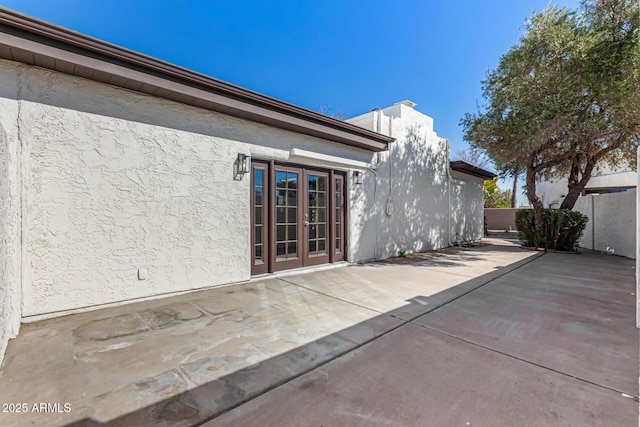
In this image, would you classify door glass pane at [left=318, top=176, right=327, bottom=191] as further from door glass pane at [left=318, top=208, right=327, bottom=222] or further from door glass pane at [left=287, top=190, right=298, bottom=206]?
door glass pane at [left=287, top=190, right=298, bottom=206]

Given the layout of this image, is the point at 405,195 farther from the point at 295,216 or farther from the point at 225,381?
the point at 225,381

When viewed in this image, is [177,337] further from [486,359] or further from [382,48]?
[382,48]

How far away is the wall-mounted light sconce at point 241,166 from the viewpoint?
4949mm

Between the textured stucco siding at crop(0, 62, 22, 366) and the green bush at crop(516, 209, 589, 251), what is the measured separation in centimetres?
1247

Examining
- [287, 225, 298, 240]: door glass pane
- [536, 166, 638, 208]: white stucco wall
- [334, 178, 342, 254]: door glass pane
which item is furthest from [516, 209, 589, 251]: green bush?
[287, 225, 298, 240]: door glass pane

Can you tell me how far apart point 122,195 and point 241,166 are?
181cm

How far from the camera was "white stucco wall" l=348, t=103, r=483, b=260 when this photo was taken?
7.42 meters

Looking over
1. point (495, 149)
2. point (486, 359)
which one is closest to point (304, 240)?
point (486, 359)

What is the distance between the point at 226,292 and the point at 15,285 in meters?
2.37

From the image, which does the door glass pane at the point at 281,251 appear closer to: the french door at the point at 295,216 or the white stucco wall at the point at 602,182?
the french door at the point at 295,216

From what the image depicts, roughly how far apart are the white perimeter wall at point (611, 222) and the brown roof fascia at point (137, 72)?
9.14m

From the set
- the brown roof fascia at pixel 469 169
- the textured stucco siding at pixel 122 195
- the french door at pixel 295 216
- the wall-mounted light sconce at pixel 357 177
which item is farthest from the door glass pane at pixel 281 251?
the brown roof fascia at pixel 469 169

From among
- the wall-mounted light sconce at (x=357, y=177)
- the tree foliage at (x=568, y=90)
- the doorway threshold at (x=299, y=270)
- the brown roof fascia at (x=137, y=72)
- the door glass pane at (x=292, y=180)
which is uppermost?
the tree foliage at (x=568, y=90)

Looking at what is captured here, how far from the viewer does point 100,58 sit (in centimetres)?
348
